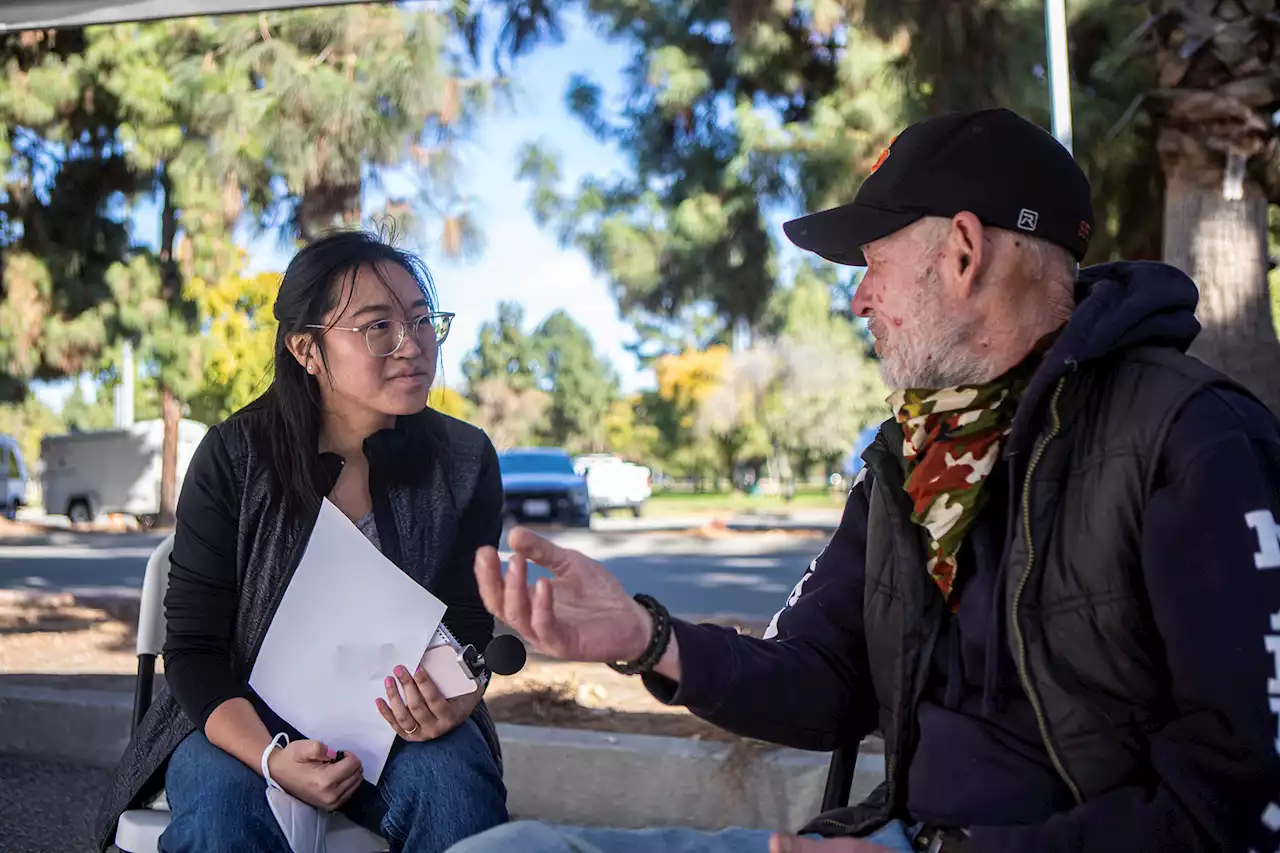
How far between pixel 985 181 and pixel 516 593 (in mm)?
815

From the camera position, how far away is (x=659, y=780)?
358 cm

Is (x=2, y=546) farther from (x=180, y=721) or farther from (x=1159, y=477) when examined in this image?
(x=1159, y=477)

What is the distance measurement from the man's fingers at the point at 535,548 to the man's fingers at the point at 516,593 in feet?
0.04

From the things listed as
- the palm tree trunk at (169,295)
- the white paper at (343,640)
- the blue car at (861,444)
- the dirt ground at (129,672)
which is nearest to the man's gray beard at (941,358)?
the blue car at (861,444)

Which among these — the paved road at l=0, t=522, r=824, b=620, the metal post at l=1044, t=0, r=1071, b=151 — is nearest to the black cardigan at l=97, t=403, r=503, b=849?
the metal post at l=1044, t=0, r=1071, b=151

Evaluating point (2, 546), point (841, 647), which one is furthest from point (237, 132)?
point (841, 647)

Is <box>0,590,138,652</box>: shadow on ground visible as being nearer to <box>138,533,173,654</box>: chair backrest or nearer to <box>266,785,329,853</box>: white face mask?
<box>138,533,173,654</box>: chair backrest

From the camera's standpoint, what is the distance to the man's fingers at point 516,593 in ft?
4.29

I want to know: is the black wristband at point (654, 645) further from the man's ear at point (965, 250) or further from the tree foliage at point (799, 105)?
the tree foliage at point (799, 105)

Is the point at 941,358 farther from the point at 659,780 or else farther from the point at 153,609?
the point at 659,780

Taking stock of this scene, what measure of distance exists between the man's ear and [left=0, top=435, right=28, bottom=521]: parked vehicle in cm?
2922

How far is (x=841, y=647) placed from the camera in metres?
1.79

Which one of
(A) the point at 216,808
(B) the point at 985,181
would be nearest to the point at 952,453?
(B) the point at 985,181

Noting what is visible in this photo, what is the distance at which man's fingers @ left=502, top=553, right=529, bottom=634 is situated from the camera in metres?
1.31
